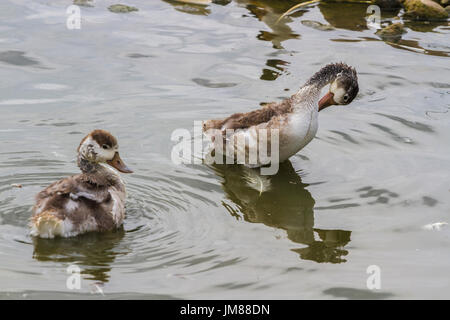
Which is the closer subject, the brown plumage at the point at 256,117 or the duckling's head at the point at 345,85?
the brown plumage at the point at 256,117

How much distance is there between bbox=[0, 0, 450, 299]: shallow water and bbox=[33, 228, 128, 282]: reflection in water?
2 centimetres

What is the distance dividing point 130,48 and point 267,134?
465 centimetres

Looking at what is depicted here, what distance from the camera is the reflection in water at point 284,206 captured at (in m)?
7.84

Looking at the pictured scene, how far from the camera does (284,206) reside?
8922 millimetres

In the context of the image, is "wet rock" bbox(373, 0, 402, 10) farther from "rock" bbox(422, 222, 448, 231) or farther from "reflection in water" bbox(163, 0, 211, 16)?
"rock" bbox(422, 222, 448, 231)

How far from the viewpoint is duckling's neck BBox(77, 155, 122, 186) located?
7947 mm

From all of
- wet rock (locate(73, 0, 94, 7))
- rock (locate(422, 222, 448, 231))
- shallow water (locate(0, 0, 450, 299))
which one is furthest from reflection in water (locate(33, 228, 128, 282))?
wet rock (locate(73, 0, 94, 7))

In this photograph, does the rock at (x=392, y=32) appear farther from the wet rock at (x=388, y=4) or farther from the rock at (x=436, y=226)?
the rock at (x=436, y=226)

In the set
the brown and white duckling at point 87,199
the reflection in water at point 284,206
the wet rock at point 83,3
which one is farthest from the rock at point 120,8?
the brown and white duckling at point 87,199

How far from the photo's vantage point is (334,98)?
1009 cm

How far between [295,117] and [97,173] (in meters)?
2.75

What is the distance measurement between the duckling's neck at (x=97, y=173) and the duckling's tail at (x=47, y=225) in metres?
0.65

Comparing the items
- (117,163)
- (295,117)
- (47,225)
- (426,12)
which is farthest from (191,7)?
(47,225)
